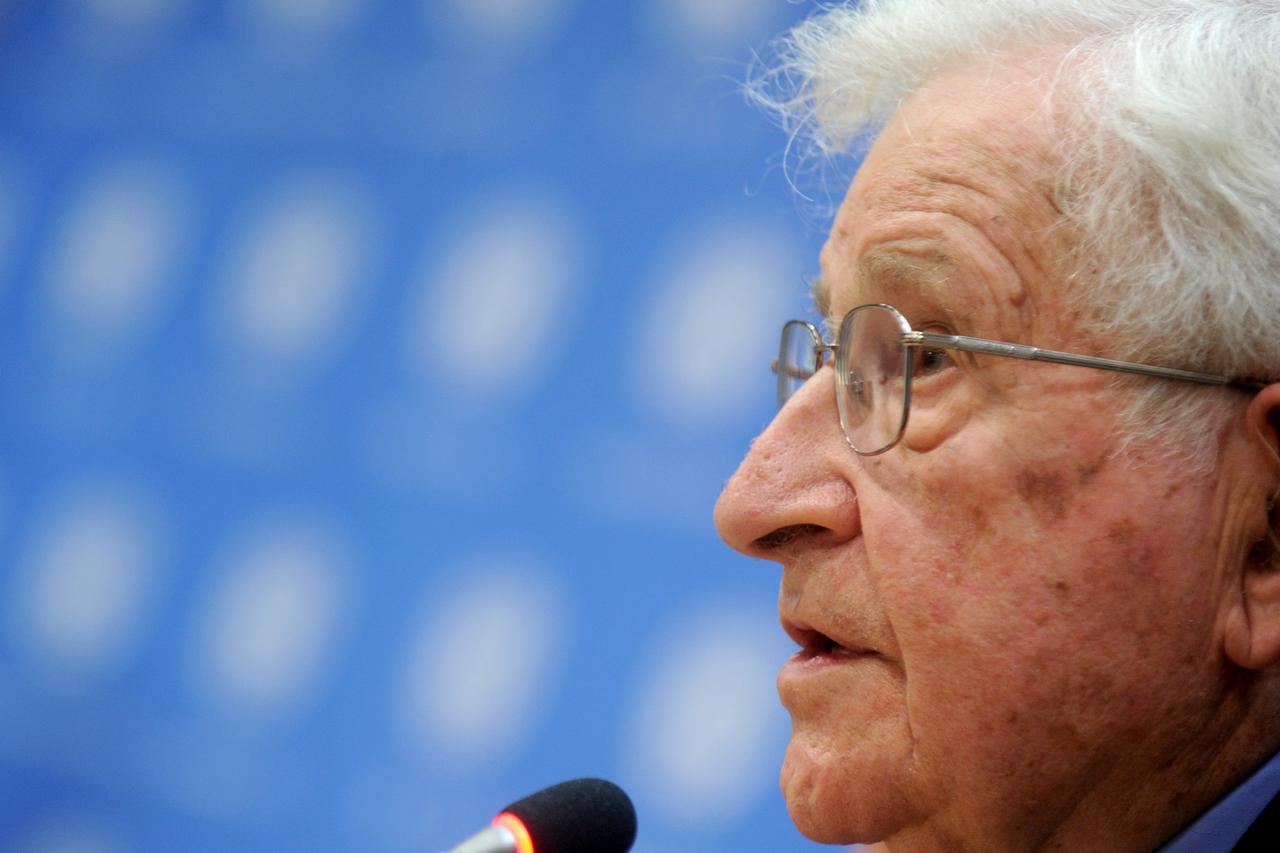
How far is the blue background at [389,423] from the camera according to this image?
2621 mm

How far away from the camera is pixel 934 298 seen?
1127 mm

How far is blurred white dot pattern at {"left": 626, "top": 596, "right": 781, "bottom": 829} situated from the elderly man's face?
1292 millimetres

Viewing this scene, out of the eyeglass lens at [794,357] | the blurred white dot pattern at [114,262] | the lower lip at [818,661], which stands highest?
the blurred white dot pattern at [114,262]

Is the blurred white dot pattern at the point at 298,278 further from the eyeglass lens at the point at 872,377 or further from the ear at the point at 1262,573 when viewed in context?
the ear at the point at 1262,573

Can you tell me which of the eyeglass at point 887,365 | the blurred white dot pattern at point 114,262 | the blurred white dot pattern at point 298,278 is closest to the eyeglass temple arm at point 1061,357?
the eyeglass at point 887,365

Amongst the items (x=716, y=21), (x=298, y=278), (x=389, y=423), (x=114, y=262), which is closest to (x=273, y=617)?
(x=389, y=423)

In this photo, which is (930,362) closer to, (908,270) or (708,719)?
(908,270)

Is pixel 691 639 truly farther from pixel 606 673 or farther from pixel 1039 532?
pixel 1039 532

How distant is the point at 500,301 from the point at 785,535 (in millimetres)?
1746

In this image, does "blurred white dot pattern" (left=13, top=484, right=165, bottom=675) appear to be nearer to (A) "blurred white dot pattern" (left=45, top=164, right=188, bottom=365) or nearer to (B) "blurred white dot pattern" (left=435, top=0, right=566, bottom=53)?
(A) "blurred white dot pattern" (left=45, top=164, right=188, bottom=365)

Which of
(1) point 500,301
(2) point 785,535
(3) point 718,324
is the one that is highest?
(1) point 500,301

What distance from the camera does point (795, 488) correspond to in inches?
46.4

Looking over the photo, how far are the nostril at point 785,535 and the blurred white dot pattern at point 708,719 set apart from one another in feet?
4.23

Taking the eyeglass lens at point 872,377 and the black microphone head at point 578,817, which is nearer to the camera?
the black microphone head at point 578,817
